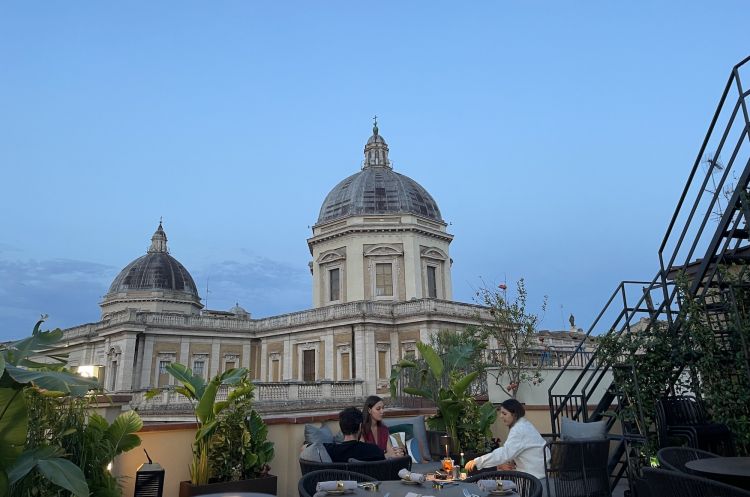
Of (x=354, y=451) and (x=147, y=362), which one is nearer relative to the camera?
(x=354, y=451)

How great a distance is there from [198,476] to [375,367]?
81.4 feet

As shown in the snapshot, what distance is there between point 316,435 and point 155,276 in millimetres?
46084

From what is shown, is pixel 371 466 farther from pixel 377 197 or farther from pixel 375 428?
pixel 377 197

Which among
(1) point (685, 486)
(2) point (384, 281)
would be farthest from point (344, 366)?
(1) point (685, 486)

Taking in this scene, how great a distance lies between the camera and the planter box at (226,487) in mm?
6328

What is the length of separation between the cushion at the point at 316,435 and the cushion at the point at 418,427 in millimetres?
1592

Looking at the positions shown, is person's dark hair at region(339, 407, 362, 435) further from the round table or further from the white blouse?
the round table

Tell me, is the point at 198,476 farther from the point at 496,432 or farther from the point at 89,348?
the point at 89,348

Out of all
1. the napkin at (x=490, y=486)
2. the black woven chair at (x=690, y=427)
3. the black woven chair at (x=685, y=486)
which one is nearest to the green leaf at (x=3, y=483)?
the napkin at (x=490, y=486)

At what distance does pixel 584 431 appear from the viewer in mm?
7395

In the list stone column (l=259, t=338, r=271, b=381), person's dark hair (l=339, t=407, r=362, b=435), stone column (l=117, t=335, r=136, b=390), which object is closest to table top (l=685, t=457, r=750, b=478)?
person's dark hair (l=339, t=407, r=362, b=435)

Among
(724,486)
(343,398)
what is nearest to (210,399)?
(724,486)

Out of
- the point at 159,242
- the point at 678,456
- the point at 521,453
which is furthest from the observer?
the point at 159,242

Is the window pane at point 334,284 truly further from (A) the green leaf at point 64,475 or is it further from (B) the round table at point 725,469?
(A) the green leaf at point 64,475
